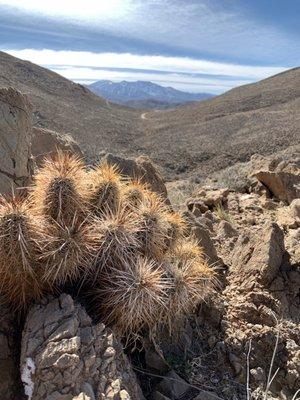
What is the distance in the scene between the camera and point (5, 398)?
3.83 m

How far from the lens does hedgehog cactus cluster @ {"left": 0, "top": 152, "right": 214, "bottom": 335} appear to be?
13.1 ft

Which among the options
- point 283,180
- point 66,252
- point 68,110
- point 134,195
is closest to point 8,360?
point 66,252

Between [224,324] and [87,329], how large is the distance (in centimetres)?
166

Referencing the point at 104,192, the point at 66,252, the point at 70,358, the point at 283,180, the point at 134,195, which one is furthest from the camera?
the point at 283,180

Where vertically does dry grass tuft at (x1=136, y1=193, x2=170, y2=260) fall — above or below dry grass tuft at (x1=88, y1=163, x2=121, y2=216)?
below

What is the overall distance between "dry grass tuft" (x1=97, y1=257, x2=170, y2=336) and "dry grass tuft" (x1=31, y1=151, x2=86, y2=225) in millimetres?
620

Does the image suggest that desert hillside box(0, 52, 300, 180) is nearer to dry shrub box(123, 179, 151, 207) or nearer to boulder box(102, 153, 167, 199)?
boulder box(102, 153, 167, 199)

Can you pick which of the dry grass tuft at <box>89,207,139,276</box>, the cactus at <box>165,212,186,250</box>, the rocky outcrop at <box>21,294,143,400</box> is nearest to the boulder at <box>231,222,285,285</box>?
the cactus at <box>165,212,186,250</box>

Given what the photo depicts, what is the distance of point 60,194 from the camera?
429cm

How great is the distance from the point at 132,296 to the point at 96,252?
0.47m

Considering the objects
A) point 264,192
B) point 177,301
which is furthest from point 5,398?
point 264,192

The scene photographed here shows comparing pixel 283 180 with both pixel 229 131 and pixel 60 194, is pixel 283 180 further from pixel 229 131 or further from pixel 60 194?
pixel 229 131

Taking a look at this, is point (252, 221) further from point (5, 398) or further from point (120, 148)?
point (120, 148)

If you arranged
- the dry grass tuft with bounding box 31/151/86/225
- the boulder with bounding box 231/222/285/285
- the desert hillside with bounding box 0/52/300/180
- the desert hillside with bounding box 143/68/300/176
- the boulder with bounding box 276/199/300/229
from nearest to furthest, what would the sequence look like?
the dry grass tuft with bounding box 31/151/86/225
the boulder with bounding box 231/222/285/285
the boulder with bounding box 276/199/300/229
the desert hillside with bounding box 143/68/300/176
the desert hillside with bounding box 0/52/300/180
